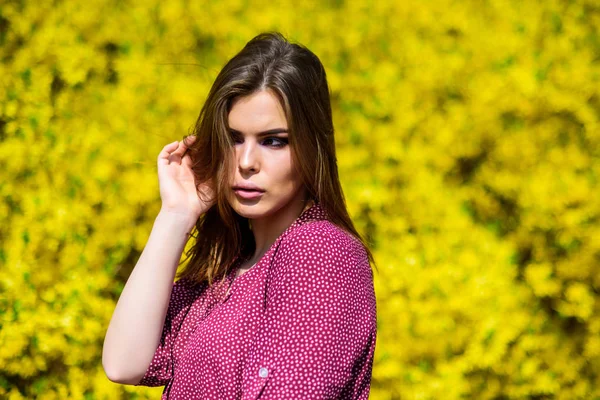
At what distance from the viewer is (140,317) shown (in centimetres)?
144

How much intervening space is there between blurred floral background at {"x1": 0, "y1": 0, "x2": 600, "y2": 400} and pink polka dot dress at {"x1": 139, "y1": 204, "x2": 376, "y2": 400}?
1546 millimetres

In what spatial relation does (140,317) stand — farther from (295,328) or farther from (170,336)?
(295,328)

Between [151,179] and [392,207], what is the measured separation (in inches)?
38.0

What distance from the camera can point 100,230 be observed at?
3104 millimetres

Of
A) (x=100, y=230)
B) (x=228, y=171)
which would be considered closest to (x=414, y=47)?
(x=100, y=230)

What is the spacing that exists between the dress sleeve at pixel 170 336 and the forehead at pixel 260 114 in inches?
15.6

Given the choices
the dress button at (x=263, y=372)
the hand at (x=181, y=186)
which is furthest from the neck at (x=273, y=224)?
the dress button at (x=263, y=372)

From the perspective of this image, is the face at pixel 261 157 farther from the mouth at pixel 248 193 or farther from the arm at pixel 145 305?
the arm at pixel 145 305

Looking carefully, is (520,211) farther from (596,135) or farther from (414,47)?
(414,47)

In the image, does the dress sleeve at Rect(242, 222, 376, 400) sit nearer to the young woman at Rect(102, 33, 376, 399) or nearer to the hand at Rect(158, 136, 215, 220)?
the young woman at Rect(102, 33, 376, 399)

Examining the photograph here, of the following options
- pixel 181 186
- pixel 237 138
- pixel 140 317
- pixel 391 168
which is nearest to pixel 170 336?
pixel 140 317

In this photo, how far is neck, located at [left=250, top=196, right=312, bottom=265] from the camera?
1496 mm

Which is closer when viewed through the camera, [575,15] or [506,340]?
[506,340]

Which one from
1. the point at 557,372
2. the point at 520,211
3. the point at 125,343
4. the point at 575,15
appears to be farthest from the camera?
the point at 575,15
